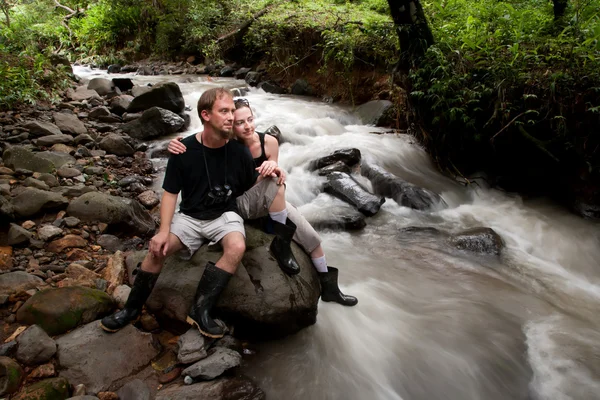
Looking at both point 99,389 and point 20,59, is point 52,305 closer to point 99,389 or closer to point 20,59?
point 99,389

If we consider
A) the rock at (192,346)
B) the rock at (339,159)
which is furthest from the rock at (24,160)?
the rock at (339,159)

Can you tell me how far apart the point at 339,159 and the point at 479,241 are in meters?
2.97

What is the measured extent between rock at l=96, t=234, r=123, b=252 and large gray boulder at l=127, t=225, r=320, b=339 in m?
1.35

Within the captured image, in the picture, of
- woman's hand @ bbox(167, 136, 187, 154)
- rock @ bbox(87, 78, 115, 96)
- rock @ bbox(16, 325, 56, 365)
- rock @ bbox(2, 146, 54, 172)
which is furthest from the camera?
rock @ bbox(87, 78, 115, 96)

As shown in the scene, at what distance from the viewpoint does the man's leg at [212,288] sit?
2947mm

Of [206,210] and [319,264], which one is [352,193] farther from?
[206,210]

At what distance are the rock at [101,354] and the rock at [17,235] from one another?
158 centimetres

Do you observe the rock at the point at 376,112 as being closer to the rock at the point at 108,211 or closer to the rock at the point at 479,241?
the rock at the point at 479,241

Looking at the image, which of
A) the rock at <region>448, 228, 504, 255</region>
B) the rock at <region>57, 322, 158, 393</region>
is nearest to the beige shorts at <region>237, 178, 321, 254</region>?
the rock at <region>57, 322, 158, 393</region>

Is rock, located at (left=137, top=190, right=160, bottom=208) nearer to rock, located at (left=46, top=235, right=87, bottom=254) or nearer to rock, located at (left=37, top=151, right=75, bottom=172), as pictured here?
rock, located at (left=37, top=151, right=75, bottom=172)

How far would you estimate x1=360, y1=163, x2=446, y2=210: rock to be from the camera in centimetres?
624

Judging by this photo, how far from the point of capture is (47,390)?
8.14 ft

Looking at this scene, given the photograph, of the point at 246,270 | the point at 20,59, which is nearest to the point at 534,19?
the point at 246,270

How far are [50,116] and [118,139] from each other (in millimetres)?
1747
